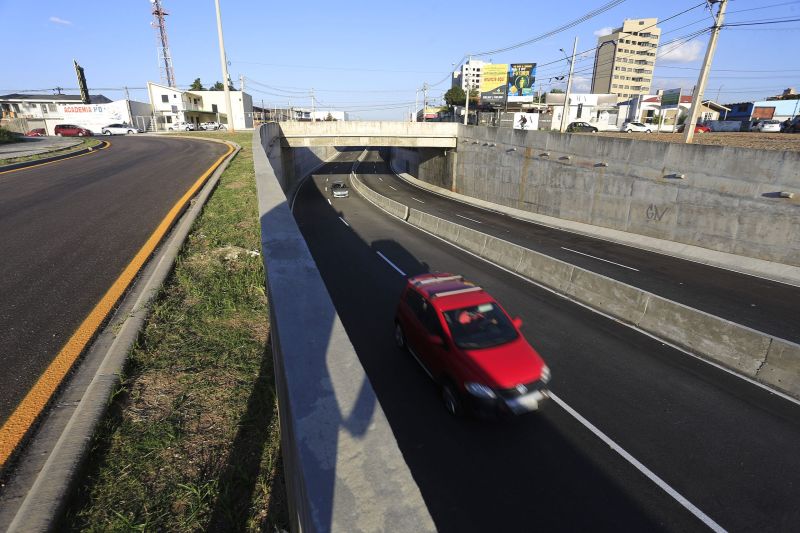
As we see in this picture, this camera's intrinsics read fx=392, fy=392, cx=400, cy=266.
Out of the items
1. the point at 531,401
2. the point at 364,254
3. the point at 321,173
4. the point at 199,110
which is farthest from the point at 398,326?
the point at 199,110

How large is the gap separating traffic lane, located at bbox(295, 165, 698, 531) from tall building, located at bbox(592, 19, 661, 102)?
183m

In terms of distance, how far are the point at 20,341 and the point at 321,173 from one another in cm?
6172

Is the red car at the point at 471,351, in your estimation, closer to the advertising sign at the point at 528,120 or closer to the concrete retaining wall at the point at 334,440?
the concrete retaining wall at the point at 334,440

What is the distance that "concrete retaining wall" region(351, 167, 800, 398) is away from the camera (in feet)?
27.7

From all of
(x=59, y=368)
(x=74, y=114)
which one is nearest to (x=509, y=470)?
(x=59, y=368)

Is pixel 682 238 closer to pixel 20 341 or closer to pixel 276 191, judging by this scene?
pixel 276 191

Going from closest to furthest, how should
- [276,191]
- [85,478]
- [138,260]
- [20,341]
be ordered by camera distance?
[85,478]
[20,341]
[138,260]
[276,191]

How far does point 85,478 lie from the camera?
2930 millimetres

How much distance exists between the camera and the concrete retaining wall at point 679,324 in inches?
332

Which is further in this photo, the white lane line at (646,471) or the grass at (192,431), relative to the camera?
the white lane line at (646,471)

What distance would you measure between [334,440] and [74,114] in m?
82.5

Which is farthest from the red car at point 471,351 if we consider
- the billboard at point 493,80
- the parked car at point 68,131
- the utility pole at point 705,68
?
the billboard at point 493,80

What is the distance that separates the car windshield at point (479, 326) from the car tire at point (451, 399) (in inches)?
31.9

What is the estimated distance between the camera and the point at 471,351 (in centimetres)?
748
